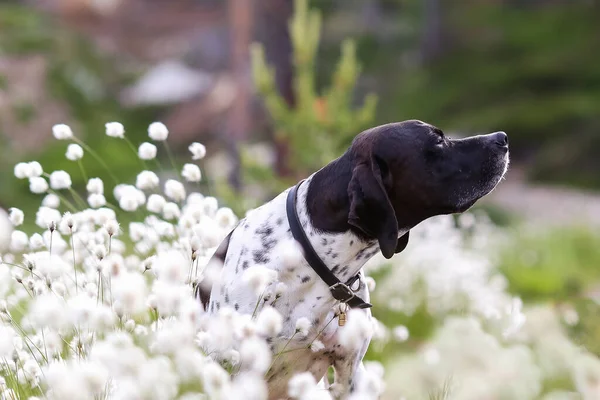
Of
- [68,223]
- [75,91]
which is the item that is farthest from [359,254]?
[75,91]

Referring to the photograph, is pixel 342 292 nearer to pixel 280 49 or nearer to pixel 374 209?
pixel 374 209

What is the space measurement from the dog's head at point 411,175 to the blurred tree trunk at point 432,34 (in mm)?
13753

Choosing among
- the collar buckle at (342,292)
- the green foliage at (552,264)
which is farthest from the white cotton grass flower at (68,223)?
the green foliage at (552,264)

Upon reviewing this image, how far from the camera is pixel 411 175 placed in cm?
297

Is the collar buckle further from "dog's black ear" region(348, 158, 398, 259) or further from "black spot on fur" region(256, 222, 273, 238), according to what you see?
"black spot on fur" region(256, 222, 273, 238)

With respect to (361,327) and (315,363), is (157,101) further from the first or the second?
(361,327)

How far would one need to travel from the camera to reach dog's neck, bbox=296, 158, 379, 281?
2949mm

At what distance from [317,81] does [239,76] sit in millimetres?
5737

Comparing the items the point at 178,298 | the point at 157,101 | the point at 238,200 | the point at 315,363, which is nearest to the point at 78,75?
the point at 157,101

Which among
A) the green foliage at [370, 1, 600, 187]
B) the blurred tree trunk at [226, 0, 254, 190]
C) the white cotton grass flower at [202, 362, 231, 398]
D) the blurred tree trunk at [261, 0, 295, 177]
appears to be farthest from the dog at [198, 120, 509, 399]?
the green foliage at [370, 1, 600, 187]

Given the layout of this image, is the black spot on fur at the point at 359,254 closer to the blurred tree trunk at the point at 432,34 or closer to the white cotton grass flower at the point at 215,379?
the white cotton grass flower at the point at 215,379

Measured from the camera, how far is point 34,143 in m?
12.3

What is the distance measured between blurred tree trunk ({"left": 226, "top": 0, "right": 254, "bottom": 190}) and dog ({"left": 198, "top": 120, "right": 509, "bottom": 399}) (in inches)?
253

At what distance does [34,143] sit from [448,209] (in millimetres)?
10315
